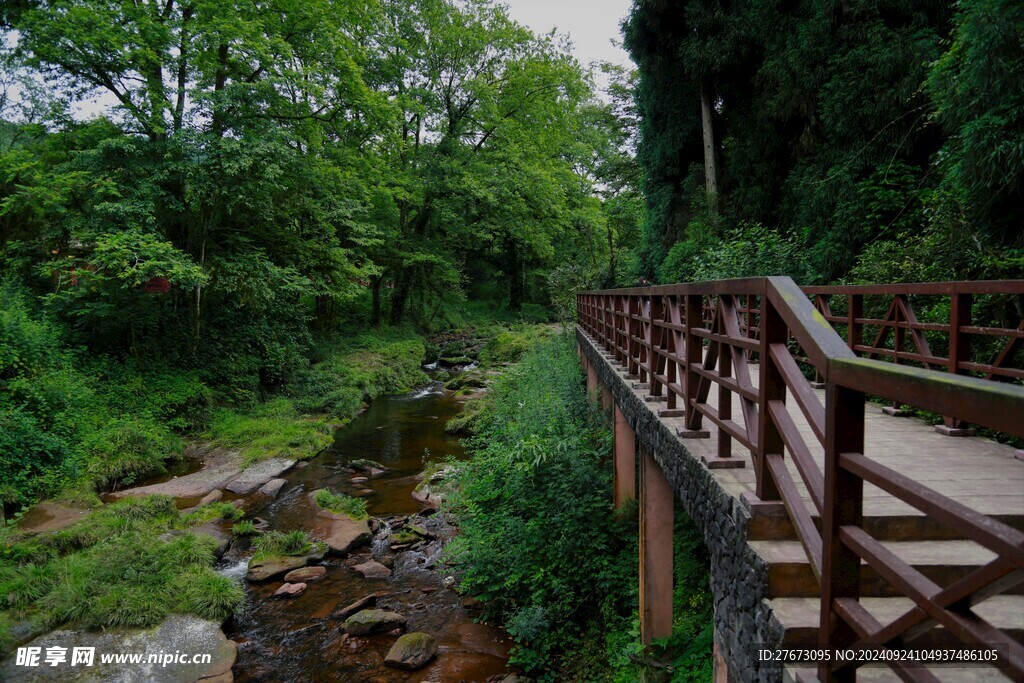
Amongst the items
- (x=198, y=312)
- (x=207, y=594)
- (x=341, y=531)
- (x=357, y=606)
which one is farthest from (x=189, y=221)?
(x=357, y=606)

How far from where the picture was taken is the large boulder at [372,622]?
6.71m

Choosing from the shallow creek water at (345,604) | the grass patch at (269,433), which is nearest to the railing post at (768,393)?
the shallow creek water at (345,604)

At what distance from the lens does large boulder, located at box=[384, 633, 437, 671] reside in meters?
6.10

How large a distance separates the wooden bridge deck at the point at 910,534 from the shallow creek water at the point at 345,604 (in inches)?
163

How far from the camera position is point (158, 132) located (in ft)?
39.7

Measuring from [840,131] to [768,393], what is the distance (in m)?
9.98

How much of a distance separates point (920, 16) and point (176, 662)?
14708 mm

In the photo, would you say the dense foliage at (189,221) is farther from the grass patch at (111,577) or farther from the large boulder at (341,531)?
the large boulder at (341,531)

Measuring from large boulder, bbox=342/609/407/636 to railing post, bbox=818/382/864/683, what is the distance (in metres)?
5.90

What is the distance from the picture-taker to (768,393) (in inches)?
106

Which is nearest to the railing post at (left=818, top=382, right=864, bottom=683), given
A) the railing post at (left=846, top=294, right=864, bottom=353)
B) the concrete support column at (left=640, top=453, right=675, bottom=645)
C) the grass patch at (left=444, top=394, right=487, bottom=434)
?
the concrete support column at (left=640, top=453, right=675, bottom=645)

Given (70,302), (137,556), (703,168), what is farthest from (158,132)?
(703,168)

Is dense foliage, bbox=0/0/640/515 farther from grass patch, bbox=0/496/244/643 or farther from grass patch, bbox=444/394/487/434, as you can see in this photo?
grass patch, bbox=444/394/487/434

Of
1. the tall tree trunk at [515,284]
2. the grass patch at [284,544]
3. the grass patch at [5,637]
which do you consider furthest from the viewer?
the tall tree trunk at [515,284]
